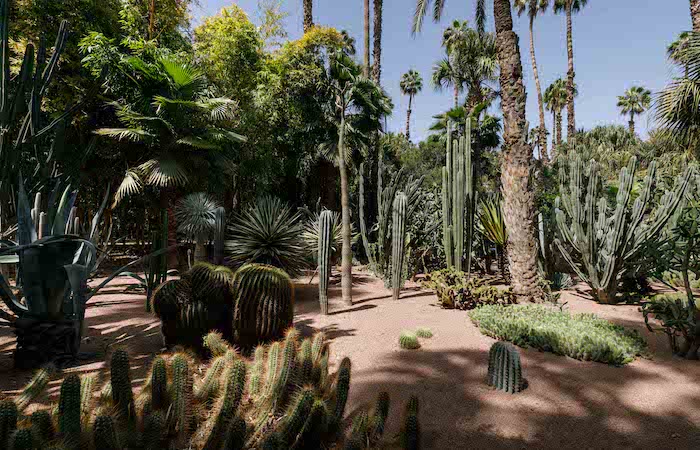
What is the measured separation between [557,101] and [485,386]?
124 ft

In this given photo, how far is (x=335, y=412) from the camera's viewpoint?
273 cm

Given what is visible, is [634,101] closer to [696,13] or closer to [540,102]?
[540,102]

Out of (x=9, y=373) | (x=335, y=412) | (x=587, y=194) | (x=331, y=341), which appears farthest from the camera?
(x=587, y=194)

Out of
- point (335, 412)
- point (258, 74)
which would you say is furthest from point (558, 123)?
point (335, 412)

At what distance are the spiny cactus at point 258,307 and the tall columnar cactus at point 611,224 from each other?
6.22 meters

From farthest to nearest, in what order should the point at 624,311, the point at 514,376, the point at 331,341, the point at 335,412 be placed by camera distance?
the point at 624,311 < the point at 331,341 < the point at 514,376 < the point at 335,412

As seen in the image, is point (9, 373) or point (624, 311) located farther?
point (624, 311)

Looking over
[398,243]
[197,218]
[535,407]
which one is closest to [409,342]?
[535,407]

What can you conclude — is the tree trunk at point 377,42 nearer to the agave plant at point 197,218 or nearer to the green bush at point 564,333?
the agave plant at point 197,218

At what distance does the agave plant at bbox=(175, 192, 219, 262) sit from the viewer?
1094cm

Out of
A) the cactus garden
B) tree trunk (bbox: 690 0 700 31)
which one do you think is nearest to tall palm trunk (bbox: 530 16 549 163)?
the cactus garden

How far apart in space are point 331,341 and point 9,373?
133 inches

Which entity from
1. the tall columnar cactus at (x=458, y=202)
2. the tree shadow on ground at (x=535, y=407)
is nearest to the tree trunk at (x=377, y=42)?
the tall columnar cactus at (x=458, y=202)

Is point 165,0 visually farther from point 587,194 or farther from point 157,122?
point 587,194
